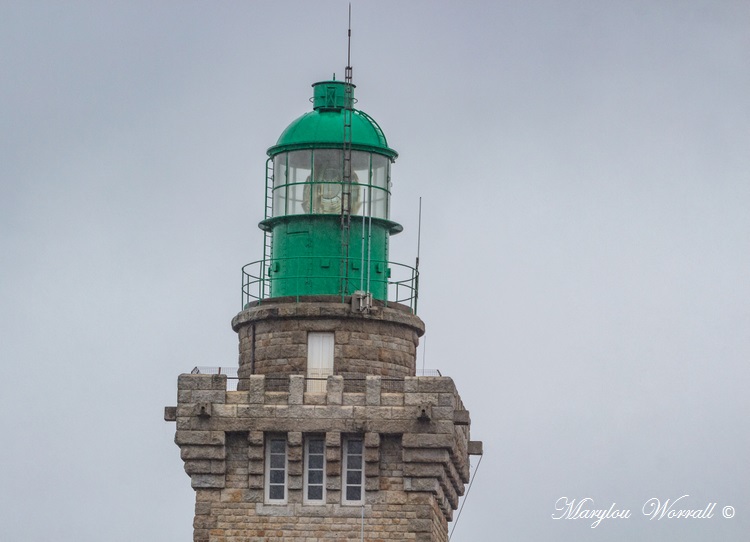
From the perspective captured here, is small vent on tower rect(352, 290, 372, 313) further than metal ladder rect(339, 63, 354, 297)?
No

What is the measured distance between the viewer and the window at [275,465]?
5562 centimetres

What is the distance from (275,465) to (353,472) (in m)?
1.59

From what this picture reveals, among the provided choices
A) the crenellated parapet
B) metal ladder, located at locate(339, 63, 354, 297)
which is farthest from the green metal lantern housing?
the crenellated parapet

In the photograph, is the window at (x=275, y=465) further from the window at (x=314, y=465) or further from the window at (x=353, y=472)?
the window at (x=353, y=472)

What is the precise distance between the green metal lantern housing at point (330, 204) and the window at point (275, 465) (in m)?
3.22

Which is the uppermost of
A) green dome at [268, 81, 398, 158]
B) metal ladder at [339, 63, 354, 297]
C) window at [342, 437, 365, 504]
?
green dome at [268, 81, 398, 158]

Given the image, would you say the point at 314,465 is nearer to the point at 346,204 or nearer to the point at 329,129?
the point at 346,204

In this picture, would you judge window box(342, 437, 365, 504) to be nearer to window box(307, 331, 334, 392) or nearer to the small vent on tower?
window box(307, 331, 334, 392)

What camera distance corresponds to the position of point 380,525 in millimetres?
55250

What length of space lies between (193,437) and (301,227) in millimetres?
4999

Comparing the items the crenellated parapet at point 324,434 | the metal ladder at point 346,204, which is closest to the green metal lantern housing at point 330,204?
the metal ladder at point 346,204

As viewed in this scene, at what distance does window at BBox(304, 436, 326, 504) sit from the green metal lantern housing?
321 cm

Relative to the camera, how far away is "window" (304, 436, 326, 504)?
182ft

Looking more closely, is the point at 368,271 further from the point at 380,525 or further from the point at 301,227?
the point at 380,525
